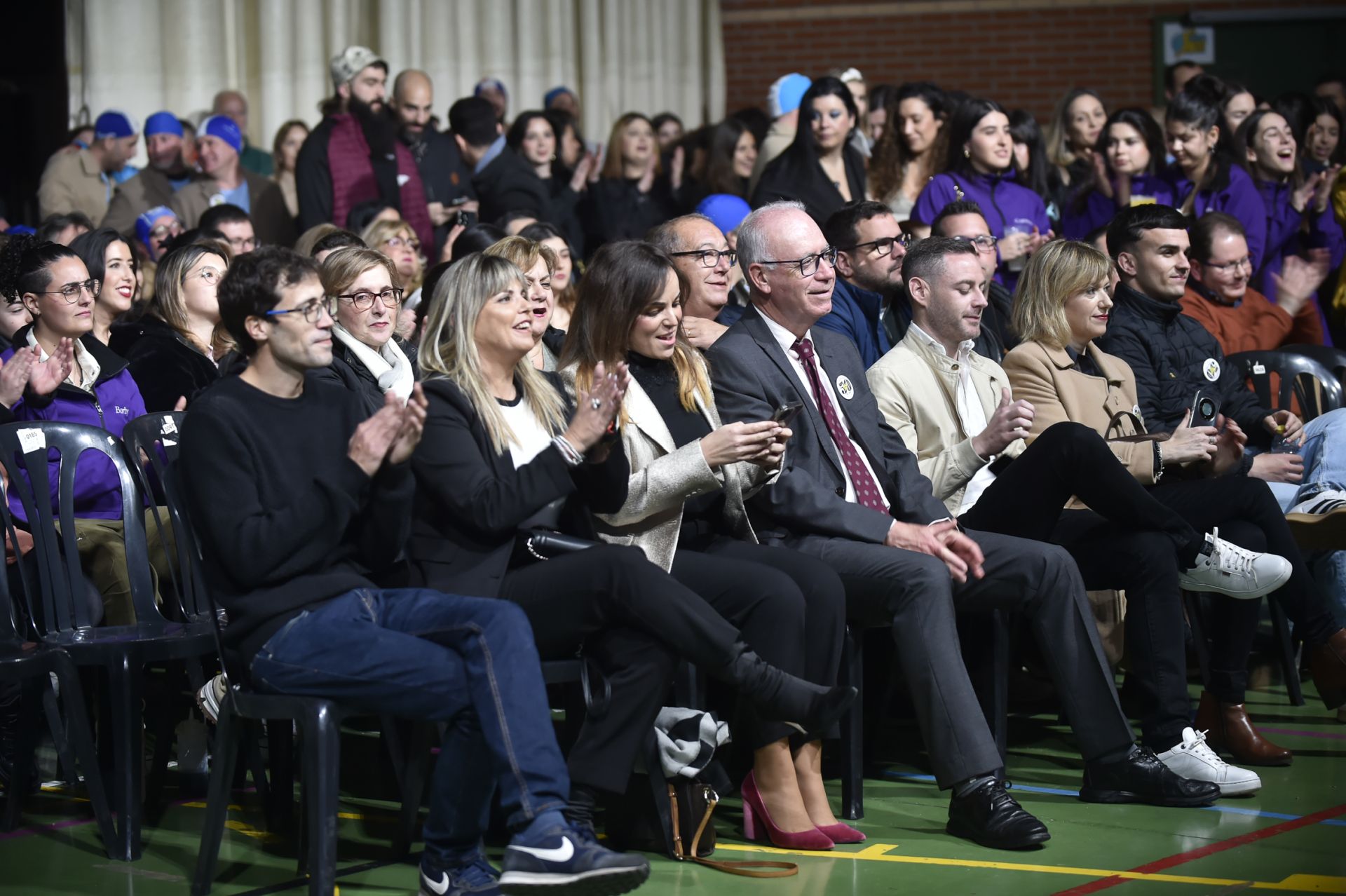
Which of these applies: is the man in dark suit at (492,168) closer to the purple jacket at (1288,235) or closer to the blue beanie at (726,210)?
the blue beanie at (726,210)

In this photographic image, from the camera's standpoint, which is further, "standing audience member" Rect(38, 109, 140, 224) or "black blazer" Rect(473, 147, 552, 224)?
"standing audience member" Rect(38, 109, 140, 224)

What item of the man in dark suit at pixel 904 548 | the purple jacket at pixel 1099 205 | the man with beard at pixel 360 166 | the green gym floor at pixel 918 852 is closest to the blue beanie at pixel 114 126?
the man with beard at pixel 360 166

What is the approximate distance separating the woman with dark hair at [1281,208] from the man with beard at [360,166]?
3.69 meters

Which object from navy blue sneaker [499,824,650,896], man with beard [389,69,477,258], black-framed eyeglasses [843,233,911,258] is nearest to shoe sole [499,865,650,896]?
navy blue sneaker [499,824,650,896]

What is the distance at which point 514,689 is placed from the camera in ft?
10.2

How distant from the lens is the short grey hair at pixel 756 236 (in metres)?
4.36

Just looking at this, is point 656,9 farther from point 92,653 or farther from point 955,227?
point 92,653

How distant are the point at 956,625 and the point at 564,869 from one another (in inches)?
57.1

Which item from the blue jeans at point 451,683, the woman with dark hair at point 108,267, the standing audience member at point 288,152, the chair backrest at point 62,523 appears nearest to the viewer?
the blue jeans at point 451,683

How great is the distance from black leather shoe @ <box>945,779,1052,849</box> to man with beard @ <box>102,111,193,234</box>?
4983 millimetres

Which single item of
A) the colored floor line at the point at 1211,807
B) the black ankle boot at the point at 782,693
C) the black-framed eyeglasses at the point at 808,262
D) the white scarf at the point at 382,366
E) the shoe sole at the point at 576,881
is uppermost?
the black-framed eyeglasses at the point at 808,262

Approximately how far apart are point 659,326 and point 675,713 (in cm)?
96

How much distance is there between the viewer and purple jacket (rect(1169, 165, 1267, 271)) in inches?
275

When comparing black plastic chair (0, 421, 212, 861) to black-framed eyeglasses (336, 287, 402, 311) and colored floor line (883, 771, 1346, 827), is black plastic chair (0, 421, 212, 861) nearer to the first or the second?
black-framed eyeglasses (336, 287, 402, 311)
